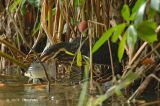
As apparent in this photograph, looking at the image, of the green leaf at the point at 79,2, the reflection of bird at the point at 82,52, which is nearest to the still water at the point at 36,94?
the reflection of bird at the point at 82,52

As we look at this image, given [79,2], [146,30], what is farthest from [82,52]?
[146,30]

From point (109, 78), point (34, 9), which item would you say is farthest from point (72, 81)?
point (34, 9)

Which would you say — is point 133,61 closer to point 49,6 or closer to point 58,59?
point 58,59

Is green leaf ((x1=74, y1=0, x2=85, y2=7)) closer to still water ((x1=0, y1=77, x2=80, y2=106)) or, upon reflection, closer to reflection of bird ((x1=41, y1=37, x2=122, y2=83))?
reflection of bird ((x1=41, y1=37, x2=122, y2=83))

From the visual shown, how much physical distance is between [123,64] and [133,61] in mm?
351

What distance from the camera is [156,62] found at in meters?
1.90

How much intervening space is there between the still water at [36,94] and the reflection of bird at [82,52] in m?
0.15

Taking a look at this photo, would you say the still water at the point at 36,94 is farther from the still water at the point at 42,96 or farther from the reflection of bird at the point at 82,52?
the reflection of bird at the point at 82,52

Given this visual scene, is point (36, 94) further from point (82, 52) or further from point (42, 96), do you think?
point (82, 52)

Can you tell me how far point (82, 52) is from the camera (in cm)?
229

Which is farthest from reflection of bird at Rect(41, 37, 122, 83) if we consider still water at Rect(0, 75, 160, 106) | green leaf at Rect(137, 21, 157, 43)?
green leaf at Rect(137, 21, 157, 43)

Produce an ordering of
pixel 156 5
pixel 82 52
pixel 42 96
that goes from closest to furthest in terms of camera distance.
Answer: pixel 156 5 → pixel 42 96 → pixel 82 52

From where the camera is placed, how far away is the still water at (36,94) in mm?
1916

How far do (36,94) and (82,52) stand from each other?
31 centimetres
